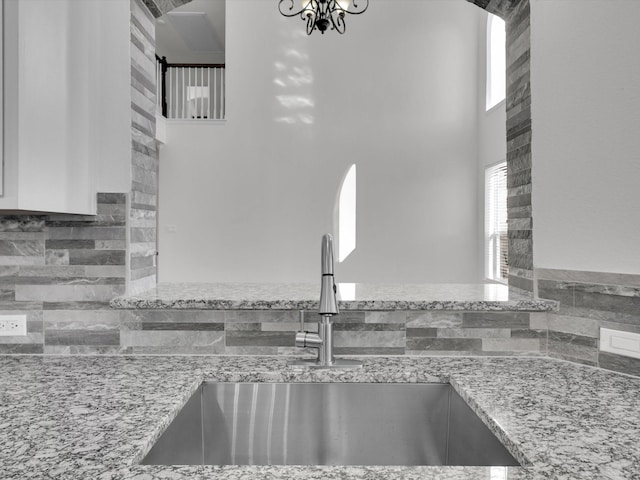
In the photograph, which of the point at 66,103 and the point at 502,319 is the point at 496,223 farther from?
the point at 66,103

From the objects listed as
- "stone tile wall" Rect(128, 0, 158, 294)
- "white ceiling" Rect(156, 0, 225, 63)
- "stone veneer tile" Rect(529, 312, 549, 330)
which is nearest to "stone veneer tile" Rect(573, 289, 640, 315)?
"stone veneer tile" Rect(529, 312, 549, 330)

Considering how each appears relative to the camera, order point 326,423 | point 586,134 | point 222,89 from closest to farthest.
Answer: point 326,423, point 586,134, point 222,89

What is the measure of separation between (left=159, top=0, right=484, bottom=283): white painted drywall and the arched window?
0.36m

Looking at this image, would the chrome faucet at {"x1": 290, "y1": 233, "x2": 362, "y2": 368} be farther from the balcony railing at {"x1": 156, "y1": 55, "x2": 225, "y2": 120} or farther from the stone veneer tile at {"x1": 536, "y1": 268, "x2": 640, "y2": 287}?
the balcony railing at {"x1": 156, "y1": 55, "x2": 225, "y2": 120}

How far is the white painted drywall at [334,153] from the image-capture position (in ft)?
21.0

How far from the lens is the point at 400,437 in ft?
3.92

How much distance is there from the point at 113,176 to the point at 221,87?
5639 mm

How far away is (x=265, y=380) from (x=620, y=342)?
3.06 feet

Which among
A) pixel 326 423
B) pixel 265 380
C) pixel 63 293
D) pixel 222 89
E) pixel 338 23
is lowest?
pixel 326 423

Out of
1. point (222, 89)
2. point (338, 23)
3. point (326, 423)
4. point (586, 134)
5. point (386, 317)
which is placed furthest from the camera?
point (222, 89)

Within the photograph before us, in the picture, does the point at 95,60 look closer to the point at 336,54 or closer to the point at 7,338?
the point at 7,338

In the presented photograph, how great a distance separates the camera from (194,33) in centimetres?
754

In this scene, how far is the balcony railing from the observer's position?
21.6ft

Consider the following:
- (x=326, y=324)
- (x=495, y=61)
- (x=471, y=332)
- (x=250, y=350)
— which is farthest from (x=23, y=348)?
(x=495, y=61)
